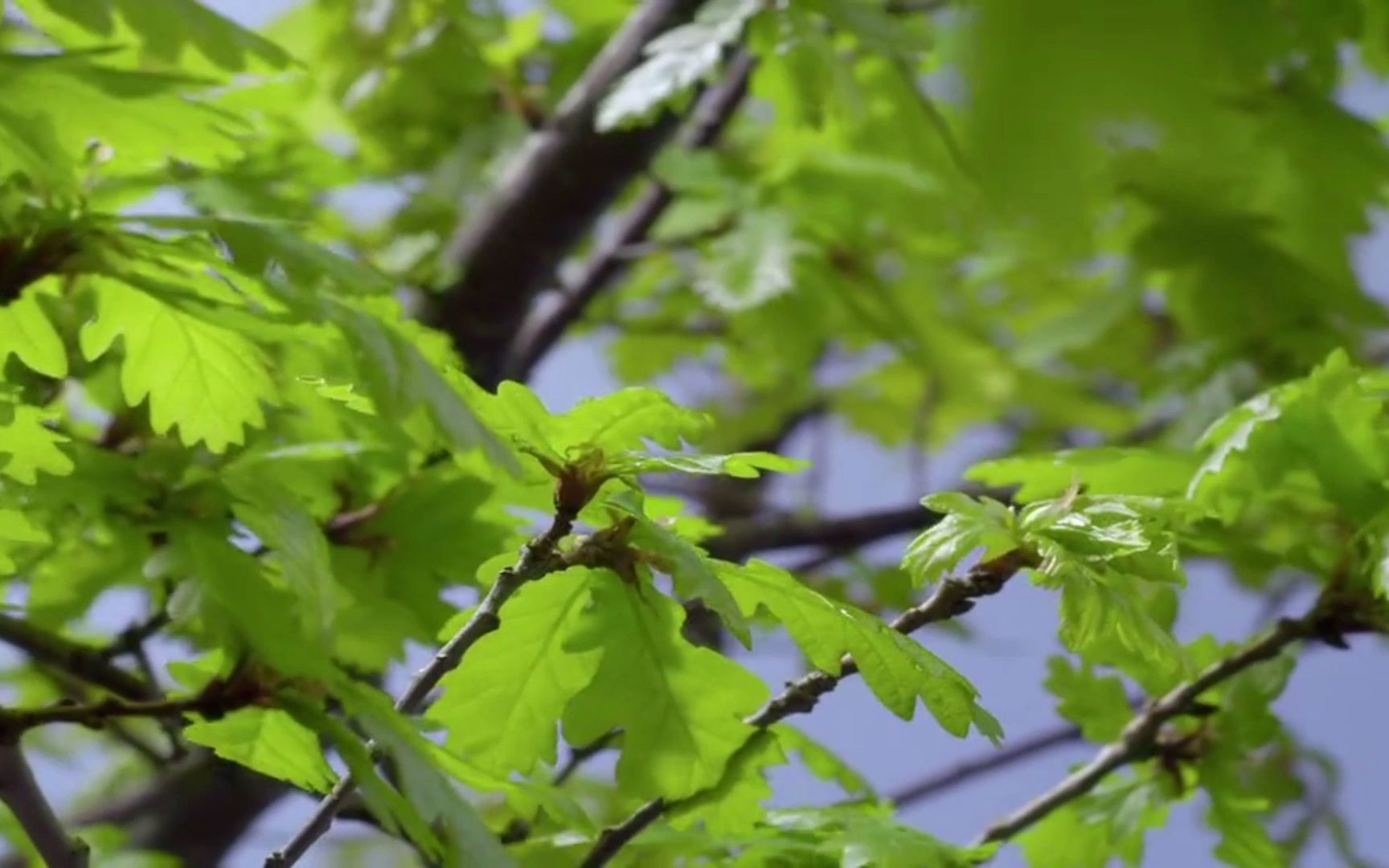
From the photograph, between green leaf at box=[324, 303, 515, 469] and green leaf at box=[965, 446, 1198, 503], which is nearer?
green leaf at box=[324, 303, 515, 469]

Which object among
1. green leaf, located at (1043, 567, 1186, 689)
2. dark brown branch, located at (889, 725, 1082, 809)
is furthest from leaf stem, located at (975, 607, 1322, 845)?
dark brown branch, located at (889, 725, 1082, 809)

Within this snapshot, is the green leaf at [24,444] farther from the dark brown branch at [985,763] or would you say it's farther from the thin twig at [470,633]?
the dark brown branch at [985,763]

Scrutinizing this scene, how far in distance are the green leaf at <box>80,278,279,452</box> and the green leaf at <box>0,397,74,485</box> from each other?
0.03 metres

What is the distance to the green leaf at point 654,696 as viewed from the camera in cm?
47

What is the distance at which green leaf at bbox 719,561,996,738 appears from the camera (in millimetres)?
449

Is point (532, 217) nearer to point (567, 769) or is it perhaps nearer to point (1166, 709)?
point (567, 769)

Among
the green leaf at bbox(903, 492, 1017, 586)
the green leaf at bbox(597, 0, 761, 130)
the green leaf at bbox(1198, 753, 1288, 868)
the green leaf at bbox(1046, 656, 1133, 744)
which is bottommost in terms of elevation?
the green leaf at bbox(1198, 753, 1288, 868)

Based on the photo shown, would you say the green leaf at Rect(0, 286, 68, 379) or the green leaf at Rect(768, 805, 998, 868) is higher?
the green leaf at Rect(0, 286, 68, 379)

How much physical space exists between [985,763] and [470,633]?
2.63ft

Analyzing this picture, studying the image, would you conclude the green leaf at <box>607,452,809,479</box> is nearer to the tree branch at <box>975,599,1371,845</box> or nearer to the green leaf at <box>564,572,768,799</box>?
Result: the green leaf at <box>564,572,768,799</box>

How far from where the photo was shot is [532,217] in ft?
3.56

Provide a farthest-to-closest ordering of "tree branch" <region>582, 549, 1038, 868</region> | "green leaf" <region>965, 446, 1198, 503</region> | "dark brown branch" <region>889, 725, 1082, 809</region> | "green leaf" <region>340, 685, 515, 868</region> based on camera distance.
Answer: "dark brown branch" <region>889, 725, 1082, 809</region>
"green leaf" <region>965, 446, 1198, 503</region>
"tree branch" <region>582, 549, 1038, 868</region>
"green leaf" <region>340, 685, 515, 868</region>

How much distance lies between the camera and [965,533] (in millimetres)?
472

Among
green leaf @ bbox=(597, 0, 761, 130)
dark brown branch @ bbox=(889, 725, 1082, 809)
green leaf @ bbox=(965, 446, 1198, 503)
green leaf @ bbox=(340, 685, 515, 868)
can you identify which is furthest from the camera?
dark brown branch @ bbox=(889, 725, 1082, 809)
